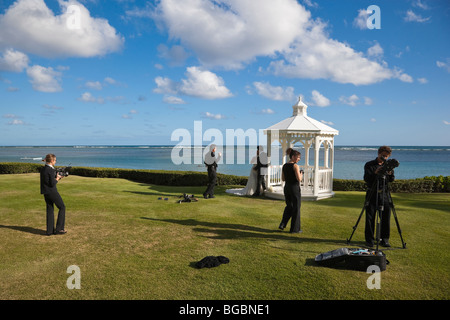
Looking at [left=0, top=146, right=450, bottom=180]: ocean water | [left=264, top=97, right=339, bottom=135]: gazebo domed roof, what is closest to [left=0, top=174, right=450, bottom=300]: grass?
[left=264, top=97, right=339, bottom=135]: gazebo domed roof

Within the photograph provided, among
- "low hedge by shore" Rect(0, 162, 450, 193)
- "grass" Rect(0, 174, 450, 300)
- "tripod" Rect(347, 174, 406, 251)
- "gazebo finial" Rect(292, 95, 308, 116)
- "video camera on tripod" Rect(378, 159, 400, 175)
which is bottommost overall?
"grass" Rect(0, 174, 450, 300)

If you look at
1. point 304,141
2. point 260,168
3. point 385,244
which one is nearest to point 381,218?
point 385,244

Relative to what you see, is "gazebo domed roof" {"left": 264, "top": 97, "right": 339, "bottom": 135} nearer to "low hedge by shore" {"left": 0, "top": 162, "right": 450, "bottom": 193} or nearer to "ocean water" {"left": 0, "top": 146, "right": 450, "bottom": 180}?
"low hedge by shore" {"left": 0, "top": 162, "right": 450, "bottom": 193}

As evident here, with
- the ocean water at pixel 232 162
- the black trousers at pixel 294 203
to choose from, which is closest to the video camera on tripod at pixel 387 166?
the black trousers at pixel 294 203

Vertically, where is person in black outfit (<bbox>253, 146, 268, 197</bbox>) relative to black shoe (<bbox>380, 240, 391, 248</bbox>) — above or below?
above

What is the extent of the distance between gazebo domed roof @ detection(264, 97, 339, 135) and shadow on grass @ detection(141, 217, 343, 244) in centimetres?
704

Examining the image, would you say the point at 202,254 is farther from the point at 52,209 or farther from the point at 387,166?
the point at 387,166

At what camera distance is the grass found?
4.59 meters

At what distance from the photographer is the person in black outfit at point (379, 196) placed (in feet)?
21.4

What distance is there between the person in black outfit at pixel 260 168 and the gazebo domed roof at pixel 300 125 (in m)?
1.41

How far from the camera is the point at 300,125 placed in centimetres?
1422
